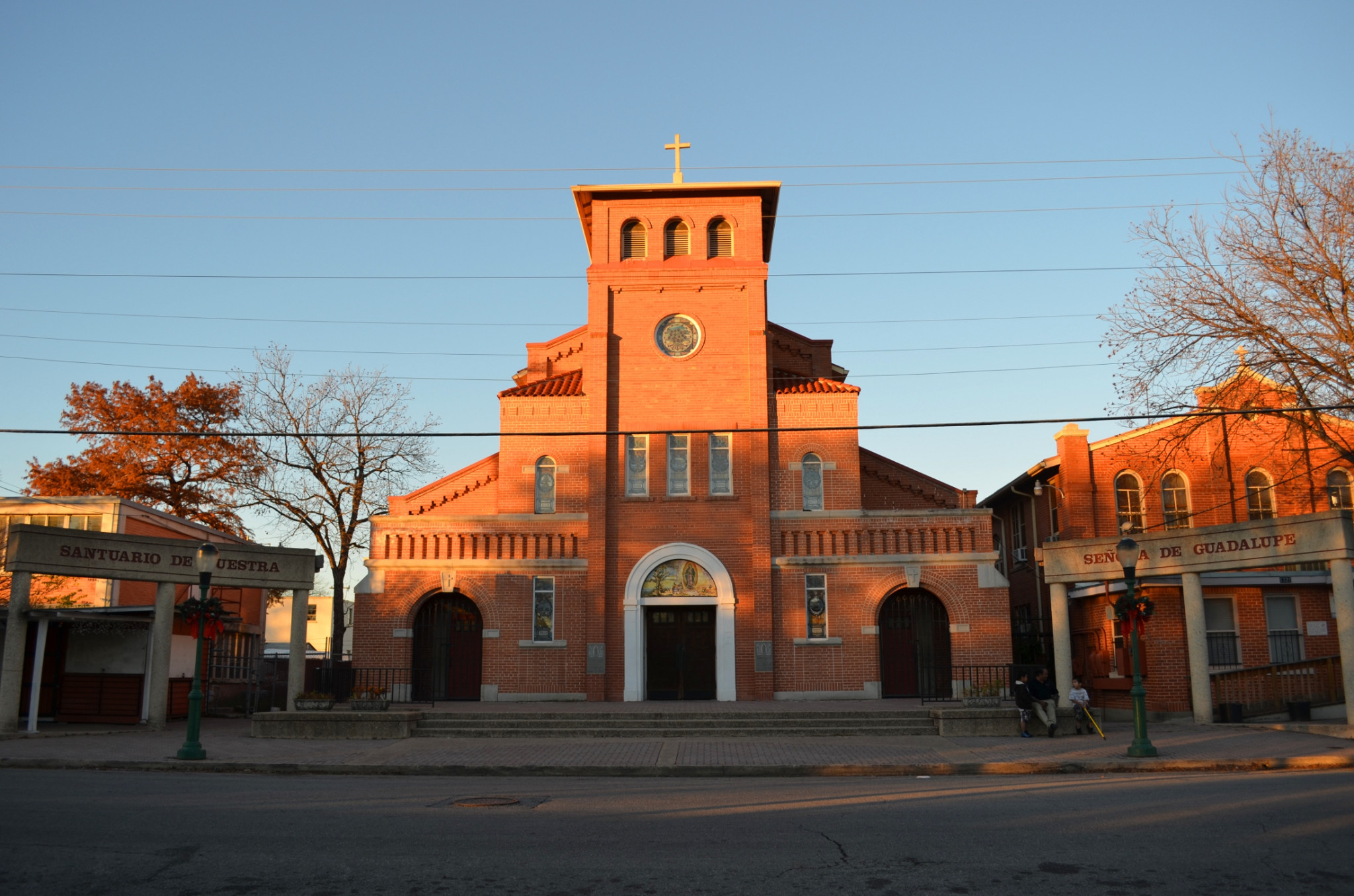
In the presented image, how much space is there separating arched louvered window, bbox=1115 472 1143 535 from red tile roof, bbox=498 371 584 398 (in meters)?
15.7

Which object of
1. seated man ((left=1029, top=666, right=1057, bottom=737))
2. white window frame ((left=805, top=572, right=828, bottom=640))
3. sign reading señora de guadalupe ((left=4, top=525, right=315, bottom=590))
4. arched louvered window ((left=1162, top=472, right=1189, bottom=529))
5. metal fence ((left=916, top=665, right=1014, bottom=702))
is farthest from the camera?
arched louvered window ((left=1162, top=472, right=1189, bottom=529))

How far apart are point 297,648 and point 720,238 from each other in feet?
53.4

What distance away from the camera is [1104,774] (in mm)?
16438

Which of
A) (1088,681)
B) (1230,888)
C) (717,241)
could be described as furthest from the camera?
(717,241)

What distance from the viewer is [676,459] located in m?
29.5

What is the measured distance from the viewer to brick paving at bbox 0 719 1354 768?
17844 mm

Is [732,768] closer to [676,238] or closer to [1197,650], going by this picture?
[1197,650]

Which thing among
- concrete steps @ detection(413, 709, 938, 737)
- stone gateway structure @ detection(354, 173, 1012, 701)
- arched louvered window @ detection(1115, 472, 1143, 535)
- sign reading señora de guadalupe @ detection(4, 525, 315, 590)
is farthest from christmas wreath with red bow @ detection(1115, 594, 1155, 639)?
sign reading señora de guadalupe @ detection(4, 525, 315, 590)

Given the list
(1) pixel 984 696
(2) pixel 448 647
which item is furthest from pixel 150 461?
(1) pixel 984 696

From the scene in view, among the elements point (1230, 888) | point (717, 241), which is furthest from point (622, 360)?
point (1230, 888)

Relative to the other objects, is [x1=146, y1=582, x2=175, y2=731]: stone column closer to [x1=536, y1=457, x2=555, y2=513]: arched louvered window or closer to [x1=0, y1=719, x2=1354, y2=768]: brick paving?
[x1=0, y1=719, x2=1354, y2=768]: brick paving

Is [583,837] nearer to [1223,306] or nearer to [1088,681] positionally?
[1223,306]

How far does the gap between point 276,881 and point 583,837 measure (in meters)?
2.99

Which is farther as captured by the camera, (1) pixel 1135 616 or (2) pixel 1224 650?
(2) pixel 1224 650
